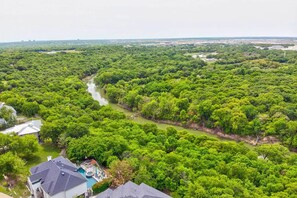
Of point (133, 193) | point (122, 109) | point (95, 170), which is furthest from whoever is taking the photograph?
point (122, 109)

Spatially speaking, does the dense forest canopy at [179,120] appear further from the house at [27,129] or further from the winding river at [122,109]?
the house at [27,129]

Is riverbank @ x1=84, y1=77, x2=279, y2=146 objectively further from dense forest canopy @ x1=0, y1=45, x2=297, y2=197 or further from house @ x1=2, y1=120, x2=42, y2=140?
house @ x1=2, y1=120, x2=42, y2=140

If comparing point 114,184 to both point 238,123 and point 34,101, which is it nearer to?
point 238,123

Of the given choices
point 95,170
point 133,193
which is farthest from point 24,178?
point 133,193

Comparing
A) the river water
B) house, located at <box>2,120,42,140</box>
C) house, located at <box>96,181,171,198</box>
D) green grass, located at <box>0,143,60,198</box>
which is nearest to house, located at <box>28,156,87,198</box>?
green grass, located at <box>0,143,60,198</box>

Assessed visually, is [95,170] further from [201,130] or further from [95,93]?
[95,93]

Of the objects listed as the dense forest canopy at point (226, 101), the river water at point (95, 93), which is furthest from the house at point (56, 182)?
the river water at point (95, 93)
